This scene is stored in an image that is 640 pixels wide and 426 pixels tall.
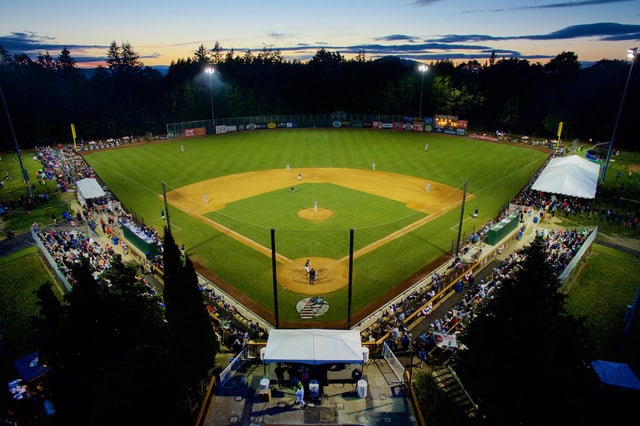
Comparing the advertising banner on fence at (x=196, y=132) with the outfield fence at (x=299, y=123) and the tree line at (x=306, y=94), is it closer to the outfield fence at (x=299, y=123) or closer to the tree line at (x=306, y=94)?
the outfield fence at (x=299, y=123)

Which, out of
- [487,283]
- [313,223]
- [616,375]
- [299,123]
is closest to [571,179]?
[487,283]

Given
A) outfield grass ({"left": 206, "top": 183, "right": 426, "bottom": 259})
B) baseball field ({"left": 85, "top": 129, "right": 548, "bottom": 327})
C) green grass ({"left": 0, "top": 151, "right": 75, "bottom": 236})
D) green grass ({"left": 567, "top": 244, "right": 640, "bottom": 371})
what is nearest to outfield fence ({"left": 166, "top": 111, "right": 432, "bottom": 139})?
baseball field ({"left": 85, "top": 129, "right": 548, "bottom": 327})

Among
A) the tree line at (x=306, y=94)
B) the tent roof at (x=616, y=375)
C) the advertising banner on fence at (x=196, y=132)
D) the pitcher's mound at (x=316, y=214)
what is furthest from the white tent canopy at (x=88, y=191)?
the tree line at (x=306, y=94)

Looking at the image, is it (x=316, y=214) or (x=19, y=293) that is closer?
(x=19, y=293)

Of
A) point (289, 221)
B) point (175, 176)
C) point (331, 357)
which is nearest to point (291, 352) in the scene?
point (331, 357)

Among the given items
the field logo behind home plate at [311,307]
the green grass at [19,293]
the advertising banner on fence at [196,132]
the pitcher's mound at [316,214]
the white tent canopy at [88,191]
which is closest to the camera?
the green grass at [19,293]

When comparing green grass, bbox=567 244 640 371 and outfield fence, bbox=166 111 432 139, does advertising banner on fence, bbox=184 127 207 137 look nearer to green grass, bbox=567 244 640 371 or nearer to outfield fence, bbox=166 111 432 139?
outfield fence, bbox=166 111 432 139

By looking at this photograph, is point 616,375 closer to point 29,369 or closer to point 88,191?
point 29,369
